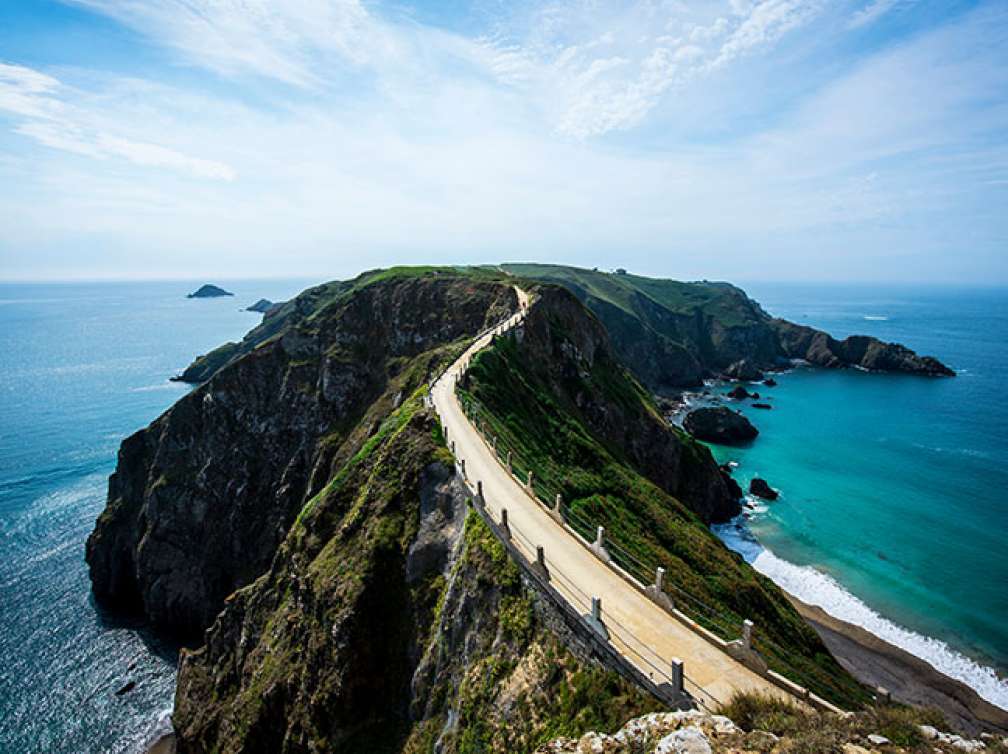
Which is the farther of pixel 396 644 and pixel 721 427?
pixel 721 427

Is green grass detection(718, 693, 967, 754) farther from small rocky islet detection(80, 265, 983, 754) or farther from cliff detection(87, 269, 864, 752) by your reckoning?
small rocky islet detection(80, 265, 983, 754)

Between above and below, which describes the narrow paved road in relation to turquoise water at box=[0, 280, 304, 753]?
above

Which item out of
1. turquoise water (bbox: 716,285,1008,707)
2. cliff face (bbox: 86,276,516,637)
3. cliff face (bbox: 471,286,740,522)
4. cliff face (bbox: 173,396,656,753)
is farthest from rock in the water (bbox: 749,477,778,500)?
cliff face (bbox: 173,396,656,753)

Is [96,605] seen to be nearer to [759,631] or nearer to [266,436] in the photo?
[266,436]

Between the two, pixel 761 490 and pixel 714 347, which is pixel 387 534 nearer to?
pixel 761 490

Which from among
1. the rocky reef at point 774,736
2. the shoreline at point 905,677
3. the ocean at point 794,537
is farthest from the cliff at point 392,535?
the shoreline at point 905,677

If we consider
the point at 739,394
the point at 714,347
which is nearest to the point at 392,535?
the point at 739,394

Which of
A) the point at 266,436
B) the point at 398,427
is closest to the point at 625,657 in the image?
the point at 398,427
